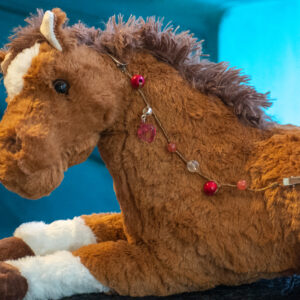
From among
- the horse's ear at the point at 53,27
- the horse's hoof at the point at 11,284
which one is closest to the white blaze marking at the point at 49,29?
the horse's ear at the point at 53,27

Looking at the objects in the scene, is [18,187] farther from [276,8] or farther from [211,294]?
[276,8]

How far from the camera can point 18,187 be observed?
1.94 feet

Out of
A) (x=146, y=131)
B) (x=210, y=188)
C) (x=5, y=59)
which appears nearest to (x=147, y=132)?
(x=146, y=131)

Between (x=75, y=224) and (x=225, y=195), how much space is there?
0.99 feet

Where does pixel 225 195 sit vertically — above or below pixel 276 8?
below

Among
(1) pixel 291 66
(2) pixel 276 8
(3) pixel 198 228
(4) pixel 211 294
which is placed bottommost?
(4) pixel 211 294

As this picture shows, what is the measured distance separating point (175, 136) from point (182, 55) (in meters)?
0.13

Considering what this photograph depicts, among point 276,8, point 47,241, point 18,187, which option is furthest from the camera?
point 276,8

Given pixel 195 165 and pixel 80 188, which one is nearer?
pixel 195 165


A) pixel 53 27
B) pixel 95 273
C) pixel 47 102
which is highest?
pixel 53 27

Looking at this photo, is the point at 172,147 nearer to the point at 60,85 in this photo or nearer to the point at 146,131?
the point at 146,131

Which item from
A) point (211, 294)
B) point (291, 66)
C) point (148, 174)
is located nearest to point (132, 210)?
point (148, 174)

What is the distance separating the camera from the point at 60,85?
0.60 m

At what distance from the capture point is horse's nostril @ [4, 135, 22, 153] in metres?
0.58
